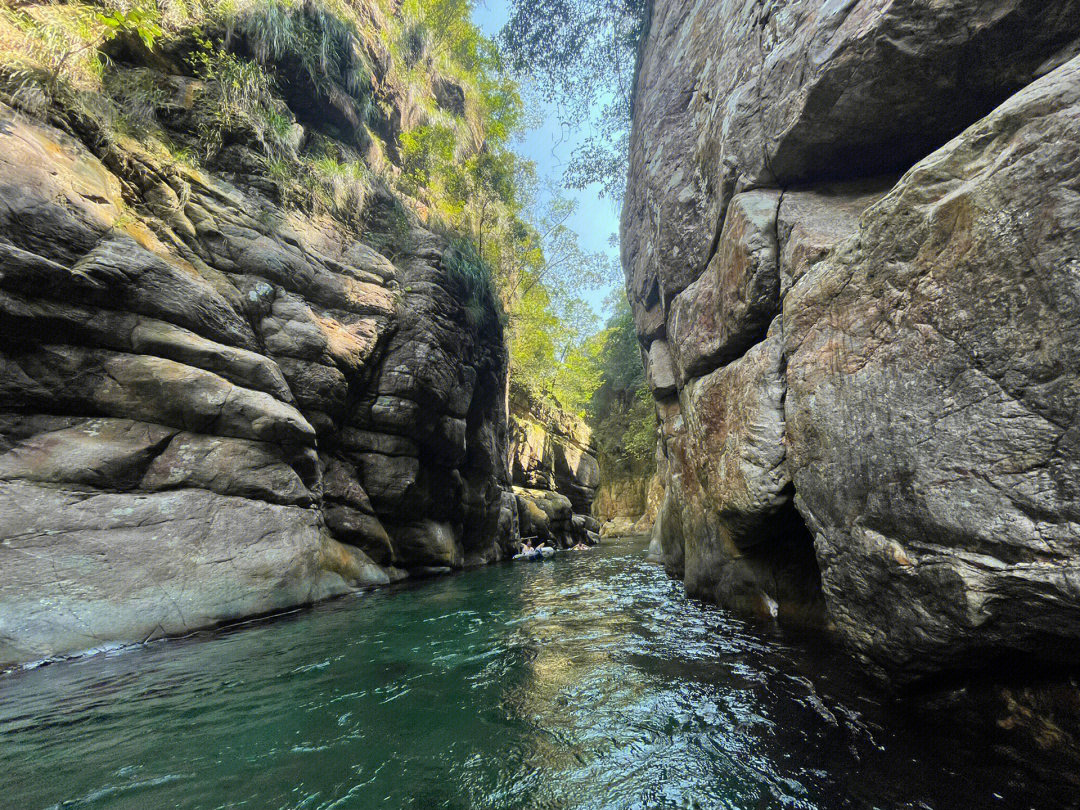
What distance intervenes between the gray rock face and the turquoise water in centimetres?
87

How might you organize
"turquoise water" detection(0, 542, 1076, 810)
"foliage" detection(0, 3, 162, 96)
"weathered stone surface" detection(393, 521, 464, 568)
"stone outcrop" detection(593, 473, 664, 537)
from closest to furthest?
"turquoise water" detection(0, 542, 1076, 810), "foliage" detection(0, 3, 162, 96), "weathered stone surface" detection(393, 521, 464, 568), "stone outcrop" detection(593, 473, 664, 537)

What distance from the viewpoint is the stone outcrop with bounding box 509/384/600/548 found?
801 inches

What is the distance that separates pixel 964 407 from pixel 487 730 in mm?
3532

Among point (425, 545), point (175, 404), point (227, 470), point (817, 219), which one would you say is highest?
point (817, 219)

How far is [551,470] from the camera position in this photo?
2486 centimetres

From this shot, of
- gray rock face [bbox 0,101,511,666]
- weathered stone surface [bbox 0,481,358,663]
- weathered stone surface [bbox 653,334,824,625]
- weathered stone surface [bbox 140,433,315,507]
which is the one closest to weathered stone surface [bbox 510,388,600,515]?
gray rock face [bbox 0,101,511,666]

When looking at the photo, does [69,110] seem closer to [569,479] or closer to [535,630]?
[535,630]

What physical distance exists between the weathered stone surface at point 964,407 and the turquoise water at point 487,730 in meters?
0.68

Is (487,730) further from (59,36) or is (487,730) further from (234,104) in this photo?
(234,104)

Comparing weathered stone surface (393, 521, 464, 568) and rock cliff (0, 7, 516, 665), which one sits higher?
rock cliff (0, 7, 516, 665)

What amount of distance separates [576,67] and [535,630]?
14597 millimetres

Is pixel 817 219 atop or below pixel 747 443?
atop

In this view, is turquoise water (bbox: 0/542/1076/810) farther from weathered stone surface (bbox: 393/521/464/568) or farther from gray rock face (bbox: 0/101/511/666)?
weathered stone surface (bbox: 393/521/464/568)

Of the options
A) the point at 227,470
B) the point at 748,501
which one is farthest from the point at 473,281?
the point at 748,501
